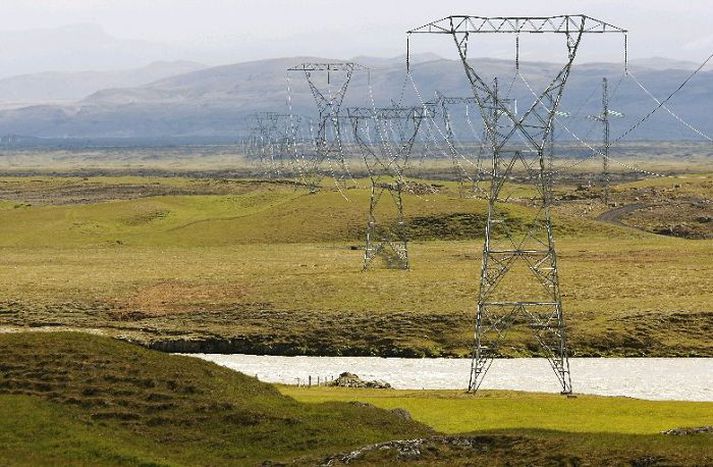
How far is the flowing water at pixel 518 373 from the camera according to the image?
6731 centimetres

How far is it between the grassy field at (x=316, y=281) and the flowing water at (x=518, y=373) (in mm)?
2294

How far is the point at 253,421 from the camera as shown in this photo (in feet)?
152

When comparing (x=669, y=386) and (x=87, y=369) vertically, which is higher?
(x=87, y=369)

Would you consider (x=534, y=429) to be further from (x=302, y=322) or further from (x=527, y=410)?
(x=302, y=322)

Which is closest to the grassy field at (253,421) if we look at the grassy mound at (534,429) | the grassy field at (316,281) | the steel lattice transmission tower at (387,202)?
the grassy mound at (534,429)

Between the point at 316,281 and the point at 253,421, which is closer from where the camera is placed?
the point at 253,421

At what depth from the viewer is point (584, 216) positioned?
6447 inches

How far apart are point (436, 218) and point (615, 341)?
65400 millimetres

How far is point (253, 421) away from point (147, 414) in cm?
420

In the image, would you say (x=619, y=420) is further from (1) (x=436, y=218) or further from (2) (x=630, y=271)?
(1) (x=436, y=218)

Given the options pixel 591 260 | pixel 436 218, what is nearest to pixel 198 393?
pixel 591 260

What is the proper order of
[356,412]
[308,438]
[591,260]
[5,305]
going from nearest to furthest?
[308,438] → [356,412] → [5,305] → [591,260]

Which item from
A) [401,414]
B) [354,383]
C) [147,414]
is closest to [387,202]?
[354,383]

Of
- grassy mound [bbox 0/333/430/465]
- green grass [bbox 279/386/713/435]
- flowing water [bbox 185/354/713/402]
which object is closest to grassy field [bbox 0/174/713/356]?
flowing water [bbox 185/354/713/402]
